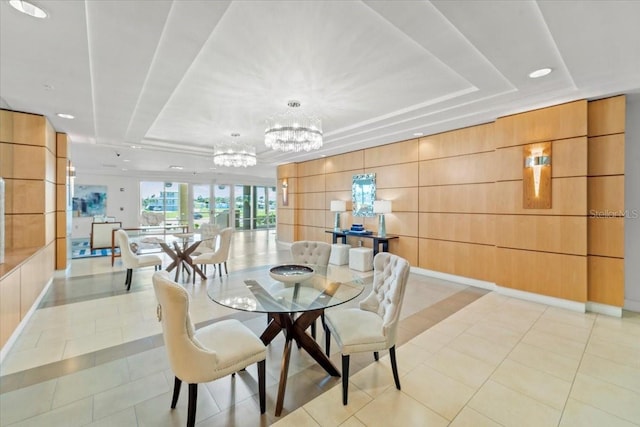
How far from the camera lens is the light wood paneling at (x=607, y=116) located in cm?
359

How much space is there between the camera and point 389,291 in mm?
2412

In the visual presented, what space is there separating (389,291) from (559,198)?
132 inches

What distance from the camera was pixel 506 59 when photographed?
8.96 ft

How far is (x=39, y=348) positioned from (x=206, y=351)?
96.9 inches

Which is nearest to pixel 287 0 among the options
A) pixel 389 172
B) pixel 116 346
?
pixel 116 346

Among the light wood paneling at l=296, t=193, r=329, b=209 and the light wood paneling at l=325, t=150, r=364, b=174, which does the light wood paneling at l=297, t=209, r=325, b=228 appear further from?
the light wood paneling at l=325, t=150, r=364, b=174

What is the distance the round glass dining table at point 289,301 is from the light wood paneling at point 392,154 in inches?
159

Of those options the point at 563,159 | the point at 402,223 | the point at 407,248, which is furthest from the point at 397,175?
the point at 563,159

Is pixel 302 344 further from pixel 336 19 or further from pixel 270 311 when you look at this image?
pixel 336 19

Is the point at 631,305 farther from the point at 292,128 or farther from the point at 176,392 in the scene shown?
the point at 176,392

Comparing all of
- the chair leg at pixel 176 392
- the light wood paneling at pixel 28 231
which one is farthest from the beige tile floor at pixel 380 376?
the light wood paneling at pixel 28 231

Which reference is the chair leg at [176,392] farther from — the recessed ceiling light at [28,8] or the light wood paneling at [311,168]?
the light wood paneling at [311,168]

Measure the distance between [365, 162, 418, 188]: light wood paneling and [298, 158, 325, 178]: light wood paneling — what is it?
1965 mm

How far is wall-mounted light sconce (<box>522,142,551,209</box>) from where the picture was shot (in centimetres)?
403
